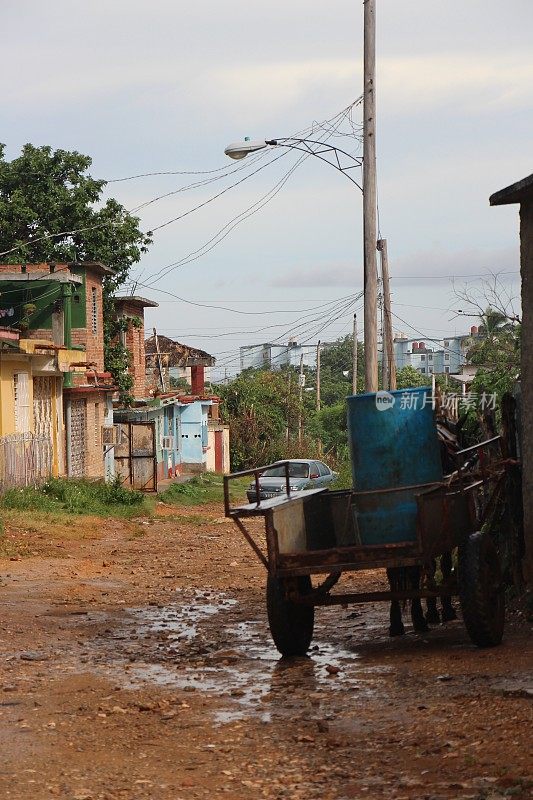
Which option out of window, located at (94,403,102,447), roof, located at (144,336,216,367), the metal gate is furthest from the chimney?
window, located at (94,403,102,447)

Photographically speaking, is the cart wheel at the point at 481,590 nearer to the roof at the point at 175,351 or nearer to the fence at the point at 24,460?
the fence at the point at 24,460

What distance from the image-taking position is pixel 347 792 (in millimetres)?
6137

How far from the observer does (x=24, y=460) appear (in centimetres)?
2644

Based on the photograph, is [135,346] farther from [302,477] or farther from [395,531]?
[395,531]

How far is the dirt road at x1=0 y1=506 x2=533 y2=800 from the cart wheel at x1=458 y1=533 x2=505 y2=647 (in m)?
0.18

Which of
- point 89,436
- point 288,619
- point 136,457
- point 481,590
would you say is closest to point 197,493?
point 136,457

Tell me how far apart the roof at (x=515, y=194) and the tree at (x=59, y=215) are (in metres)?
28.1

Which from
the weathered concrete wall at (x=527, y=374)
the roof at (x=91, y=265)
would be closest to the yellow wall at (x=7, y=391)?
the roof at (x=91, y=265)

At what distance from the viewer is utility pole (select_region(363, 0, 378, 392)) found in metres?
16.8

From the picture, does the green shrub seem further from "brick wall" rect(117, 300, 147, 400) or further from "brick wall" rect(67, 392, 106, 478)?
"brick wall" rect(117, 300, 147, 400)

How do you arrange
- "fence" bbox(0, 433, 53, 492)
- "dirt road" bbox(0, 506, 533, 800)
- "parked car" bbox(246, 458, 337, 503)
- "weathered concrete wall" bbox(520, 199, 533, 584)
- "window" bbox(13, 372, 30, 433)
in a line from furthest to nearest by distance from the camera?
"parked car" bbox(246, 458, 337, 503) < "window" bbox(13, 372, 30, 433) < "fence" bbox(0, 433, 53, 492) < "weathered concrete wall" bbox(520, 199, 533, 584) < "dirt road" bbox(0, 506, 533, 800)

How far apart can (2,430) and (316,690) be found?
1831cm

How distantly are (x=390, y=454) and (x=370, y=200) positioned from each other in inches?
299

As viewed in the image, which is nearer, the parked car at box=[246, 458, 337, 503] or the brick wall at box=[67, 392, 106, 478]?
the parked car at box=[246, 458, 337, 503]
